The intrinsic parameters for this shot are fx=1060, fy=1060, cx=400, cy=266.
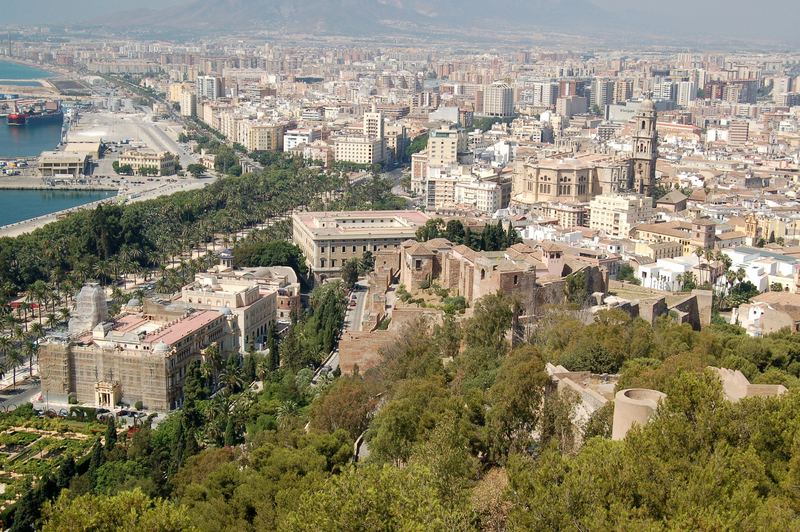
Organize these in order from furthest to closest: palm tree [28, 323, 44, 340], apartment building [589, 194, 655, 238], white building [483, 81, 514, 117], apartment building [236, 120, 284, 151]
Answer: white building [483, 81, 514, 117]
apartment building [236, 120, 284, 151]
apartment building [589, 194, 655, 238]
palm tree [28, 323, 44, 340]

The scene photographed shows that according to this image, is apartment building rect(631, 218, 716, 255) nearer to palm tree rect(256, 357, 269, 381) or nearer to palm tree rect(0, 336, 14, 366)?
palm tree rect(256, 357, 269, 381)

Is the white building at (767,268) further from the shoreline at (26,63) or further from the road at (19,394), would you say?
the shoreline at (26,63)

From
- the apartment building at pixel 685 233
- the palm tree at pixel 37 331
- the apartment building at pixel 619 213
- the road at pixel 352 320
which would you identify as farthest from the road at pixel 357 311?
the apartment building at pixel 619 213

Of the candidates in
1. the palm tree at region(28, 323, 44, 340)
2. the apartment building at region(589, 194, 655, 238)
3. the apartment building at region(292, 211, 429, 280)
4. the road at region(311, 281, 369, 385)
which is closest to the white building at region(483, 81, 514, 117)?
the apartment building at region(589, 194, 655, 238)

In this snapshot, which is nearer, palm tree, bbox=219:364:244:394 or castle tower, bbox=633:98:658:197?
palm tree, bbox=219:364:244:394

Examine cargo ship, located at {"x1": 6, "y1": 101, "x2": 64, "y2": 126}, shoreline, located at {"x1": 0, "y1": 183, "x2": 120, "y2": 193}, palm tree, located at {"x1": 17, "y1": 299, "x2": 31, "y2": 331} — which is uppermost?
cargo ship, located at {"x1": 6, "y1": 101, "x2": 64, "y2": 126}

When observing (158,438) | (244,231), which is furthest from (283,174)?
(158,438)
